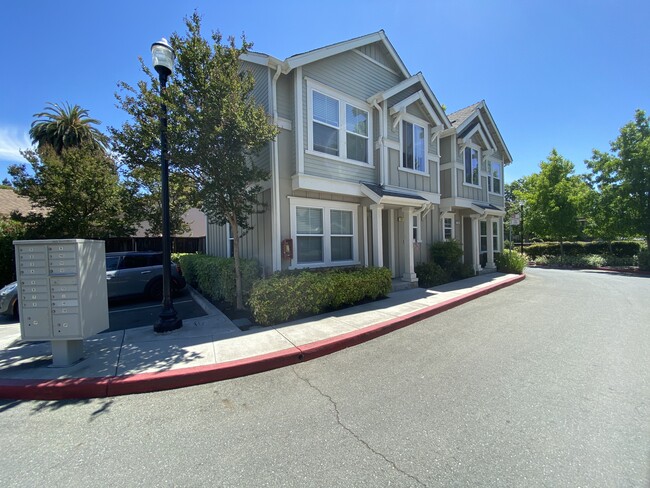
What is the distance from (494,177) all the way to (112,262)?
1847 cm

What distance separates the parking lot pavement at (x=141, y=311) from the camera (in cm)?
679

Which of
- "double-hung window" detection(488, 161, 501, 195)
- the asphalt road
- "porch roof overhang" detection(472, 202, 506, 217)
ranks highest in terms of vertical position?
"double-hung window" detection(488, 161, 501, 195)

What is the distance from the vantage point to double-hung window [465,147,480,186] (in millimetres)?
14055

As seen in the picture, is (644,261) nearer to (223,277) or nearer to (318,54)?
(318,54)

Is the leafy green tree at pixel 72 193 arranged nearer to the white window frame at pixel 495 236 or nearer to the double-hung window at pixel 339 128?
the double-hung window at pixel 339 128

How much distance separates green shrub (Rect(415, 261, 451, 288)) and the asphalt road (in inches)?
229

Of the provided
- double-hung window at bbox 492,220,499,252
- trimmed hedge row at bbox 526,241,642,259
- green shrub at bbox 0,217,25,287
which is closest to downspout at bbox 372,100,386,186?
double-hung window at bbox 492,220,499,252

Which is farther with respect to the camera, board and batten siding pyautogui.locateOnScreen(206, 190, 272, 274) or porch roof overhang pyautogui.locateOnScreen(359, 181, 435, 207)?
porch roof overhang pyautogui.locateOnScreen(359, 181, 435, 207)

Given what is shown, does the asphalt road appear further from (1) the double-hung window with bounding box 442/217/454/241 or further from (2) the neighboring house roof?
(2) the neighboring house roof

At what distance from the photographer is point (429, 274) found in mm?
10695

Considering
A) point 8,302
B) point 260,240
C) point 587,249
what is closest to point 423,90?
point 260,240

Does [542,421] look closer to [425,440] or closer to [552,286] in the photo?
[425,440]

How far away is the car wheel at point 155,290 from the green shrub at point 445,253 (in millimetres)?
10375

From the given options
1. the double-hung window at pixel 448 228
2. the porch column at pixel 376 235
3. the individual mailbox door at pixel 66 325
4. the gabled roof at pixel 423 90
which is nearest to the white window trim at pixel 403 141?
the gabled roof at pixel 423 90
